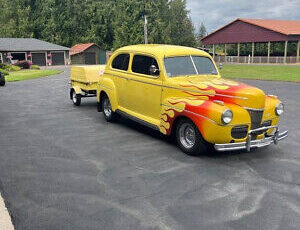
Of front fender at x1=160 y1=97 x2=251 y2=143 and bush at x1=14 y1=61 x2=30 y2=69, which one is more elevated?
bush at x1=14 y1=61 x2=30 y2=69

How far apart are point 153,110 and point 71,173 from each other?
8.53 feet

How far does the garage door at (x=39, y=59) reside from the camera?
5638cm

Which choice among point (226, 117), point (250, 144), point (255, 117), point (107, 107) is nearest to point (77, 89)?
point (107, 107)

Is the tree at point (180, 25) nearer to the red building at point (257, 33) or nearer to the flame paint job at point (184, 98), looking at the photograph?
the red building at point (257, 33)

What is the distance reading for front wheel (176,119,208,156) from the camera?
620 centimetres

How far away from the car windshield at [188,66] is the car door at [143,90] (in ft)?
1.02

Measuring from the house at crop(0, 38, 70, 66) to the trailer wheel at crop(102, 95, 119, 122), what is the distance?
46.4 metres

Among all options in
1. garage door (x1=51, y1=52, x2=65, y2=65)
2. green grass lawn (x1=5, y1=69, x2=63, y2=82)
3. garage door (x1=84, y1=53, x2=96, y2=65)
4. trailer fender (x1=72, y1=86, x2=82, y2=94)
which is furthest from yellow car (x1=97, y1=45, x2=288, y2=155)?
garage door (x1=84, y1=53, x2=96, y2=65)

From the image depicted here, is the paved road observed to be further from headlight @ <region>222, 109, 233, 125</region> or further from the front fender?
headlight @ <region>222, 109, 233, 125</region>

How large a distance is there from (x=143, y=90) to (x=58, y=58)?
183 ft

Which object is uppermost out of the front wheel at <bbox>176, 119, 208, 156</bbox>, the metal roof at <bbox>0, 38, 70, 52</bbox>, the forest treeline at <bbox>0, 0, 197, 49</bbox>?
the forest treeline at <bbox>0, 0, 197, 49</bbox>

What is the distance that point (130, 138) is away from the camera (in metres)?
7.79

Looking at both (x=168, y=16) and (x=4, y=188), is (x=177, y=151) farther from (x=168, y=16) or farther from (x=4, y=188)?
(x=168, y=16)

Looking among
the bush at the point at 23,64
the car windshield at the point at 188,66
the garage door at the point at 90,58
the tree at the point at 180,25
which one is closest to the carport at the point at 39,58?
the garage door at the point at 90,58
